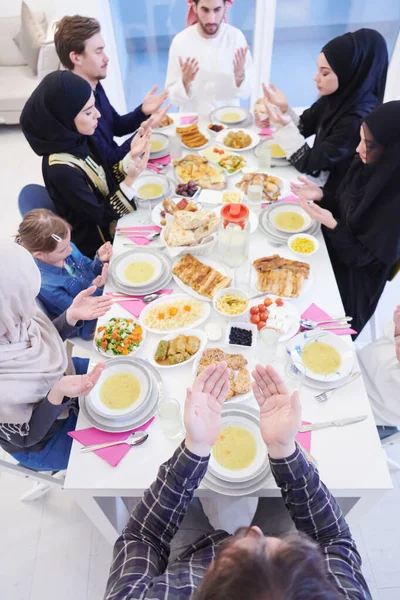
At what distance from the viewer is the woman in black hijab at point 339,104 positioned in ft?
7.17

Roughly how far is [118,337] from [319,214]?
47.1 inches

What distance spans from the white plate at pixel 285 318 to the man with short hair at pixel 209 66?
1923 mm

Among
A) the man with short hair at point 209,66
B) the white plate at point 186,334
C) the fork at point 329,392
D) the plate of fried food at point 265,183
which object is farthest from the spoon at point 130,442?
the man with short hair at point 209,66

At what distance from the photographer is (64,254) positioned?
6.29 feet

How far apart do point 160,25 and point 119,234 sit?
4663 mm

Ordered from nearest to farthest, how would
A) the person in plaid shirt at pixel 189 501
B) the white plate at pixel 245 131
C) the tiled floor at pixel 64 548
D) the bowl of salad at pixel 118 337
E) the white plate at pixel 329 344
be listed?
the person in plaid shirt at pixel 189 501, the white plate at pixel 329 344, the bowl of salad at pixel 118 337, the tiled floor at pixel 64 548, the white plate at pixel 245 131

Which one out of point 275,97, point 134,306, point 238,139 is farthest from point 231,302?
point 275,97

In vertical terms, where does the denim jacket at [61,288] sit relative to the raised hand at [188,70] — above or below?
below

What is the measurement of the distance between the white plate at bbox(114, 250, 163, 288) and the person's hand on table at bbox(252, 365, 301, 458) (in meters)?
0.76

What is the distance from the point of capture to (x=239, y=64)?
3.09 metres

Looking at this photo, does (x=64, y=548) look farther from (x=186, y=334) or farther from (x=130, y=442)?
(x=186, y=334)

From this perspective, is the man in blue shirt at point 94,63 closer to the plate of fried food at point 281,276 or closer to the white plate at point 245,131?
the white plate at point 245,131

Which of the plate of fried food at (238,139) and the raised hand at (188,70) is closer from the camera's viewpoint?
the plate of fried food at (238,139)

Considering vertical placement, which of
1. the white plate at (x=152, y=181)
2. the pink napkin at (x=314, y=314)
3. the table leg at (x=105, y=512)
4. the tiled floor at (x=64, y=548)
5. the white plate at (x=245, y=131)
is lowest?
the tiled floor at (x=64, y=548)
